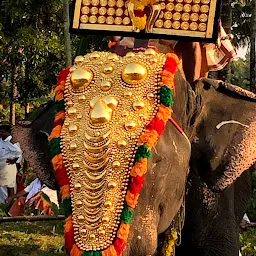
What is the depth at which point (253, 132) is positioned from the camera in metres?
2.98

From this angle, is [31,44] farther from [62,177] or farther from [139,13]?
[62,177]

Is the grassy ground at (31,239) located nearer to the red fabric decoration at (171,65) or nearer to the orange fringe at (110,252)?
the red fabric decoration at (171,65)

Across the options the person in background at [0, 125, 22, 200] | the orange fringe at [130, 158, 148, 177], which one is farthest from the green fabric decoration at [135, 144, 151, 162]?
the person in background at [0, 125, 22, 200]

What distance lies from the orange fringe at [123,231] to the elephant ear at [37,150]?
2.70ft

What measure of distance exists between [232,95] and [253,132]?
0.22 meters

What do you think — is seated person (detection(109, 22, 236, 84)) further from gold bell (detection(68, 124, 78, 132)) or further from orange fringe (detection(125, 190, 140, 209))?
orange fringe (detection(125, 190, 140, 209))

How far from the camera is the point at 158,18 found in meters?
2.99

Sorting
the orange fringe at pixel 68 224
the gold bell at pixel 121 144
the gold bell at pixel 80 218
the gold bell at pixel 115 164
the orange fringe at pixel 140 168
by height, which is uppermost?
the gold bell at pixel 121 144

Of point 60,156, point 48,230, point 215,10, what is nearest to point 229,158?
point 215,10

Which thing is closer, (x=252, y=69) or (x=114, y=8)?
(x=114, y=8)

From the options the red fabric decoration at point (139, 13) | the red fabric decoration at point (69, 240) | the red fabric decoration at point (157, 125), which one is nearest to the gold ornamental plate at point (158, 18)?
the red fabric decoration at point (139, 13)

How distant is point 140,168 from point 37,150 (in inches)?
33.6

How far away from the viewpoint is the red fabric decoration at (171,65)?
2625 millimetres

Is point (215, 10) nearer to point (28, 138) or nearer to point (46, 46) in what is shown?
point (28, 138)
